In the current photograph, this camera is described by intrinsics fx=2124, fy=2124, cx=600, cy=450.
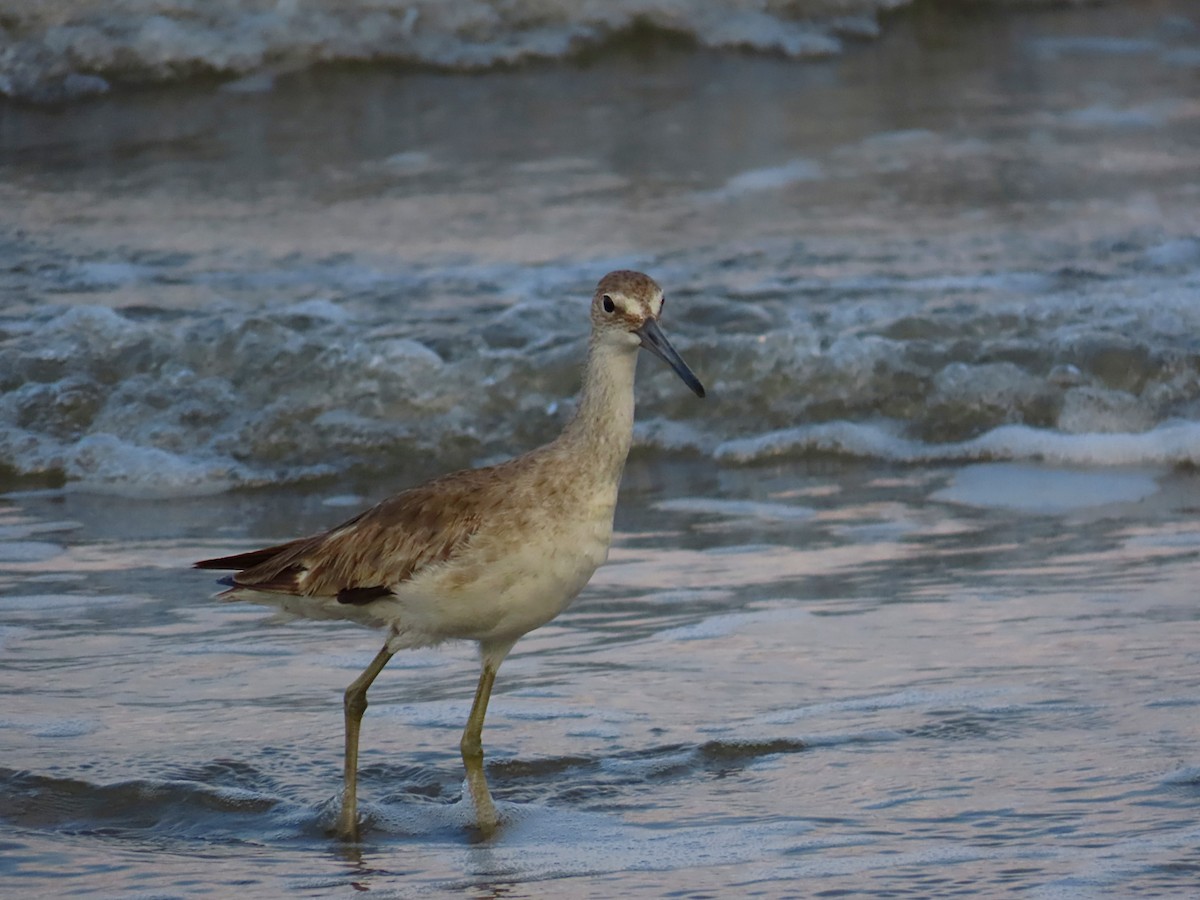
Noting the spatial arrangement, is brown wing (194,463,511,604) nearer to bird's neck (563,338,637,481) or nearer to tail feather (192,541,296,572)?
tail feather (192,541,296,572)

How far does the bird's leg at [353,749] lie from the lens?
512 centimetres

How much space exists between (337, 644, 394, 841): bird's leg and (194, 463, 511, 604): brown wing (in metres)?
0.23

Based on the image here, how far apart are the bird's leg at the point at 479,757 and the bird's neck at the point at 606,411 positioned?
2.04 ft

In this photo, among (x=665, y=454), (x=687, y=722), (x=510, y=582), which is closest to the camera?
(x=510, y=582)

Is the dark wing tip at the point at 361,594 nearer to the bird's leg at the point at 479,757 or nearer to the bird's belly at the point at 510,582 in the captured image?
the bird's belly at the point at 510,582

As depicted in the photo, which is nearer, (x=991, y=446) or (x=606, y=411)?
(x=606, y=411)

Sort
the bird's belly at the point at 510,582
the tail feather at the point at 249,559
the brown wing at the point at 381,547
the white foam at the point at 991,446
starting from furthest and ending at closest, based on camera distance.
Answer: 1. the white foam at the point at 991,446
2. the tail feather at the point at 249,559
3. the brown wing at the point at 381,547
4. the bird's belly at the point at 510,582

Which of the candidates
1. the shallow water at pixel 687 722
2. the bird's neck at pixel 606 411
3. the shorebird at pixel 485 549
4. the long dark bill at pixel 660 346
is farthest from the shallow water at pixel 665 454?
the long dark bill at pixel 660 346

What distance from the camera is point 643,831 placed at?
499 centimetres

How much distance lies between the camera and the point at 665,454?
370 inches

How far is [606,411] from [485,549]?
1.54ft

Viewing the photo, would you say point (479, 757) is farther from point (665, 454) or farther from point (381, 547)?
point (665, 454)

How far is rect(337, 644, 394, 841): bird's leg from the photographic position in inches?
202

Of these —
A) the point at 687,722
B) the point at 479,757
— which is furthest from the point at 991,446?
the point at 479,757
